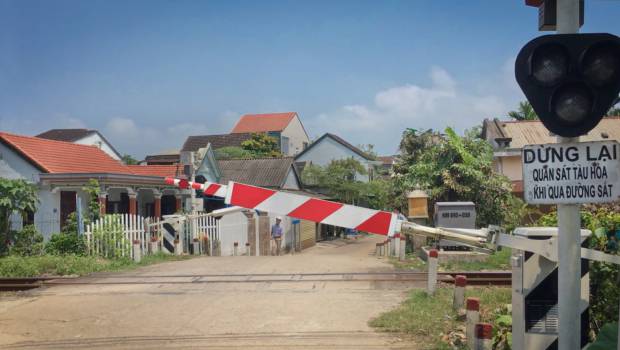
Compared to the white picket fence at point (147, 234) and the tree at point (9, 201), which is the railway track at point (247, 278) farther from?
the tree at point (9, 201)

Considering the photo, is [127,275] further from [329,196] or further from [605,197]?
[329,196]

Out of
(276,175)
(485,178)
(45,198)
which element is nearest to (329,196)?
(276,175)

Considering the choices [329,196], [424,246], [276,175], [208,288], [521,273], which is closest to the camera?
[521,273]

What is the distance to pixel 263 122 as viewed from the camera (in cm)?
6259

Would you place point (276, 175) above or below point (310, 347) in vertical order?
above

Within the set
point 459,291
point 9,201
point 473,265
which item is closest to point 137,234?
point 9,201

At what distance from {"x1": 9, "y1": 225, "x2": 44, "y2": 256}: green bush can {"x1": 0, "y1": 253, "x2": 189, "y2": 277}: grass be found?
66 centimetres

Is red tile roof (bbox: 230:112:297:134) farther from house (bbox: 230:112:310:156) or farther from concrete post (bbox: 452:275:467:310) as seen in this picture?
concrete post (bbox: 452:275:467:310)

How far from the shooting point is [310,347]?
6973mm

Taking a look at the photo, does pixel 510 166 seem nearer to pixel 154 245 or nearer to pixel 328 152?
pixel 154 245

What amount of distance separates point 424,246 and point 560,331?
47.5 feet

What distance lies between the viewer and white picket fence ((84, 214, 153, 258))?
16750 mm

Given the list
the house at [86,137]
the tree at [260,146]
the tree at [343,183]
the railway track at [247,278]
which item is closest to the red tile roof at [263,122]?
the tree at [260,146]

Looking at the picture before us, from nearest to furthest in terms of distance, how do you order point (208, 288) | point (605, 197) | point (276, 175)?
point (605, 197) → point (208, 288) → point (276, 175)
